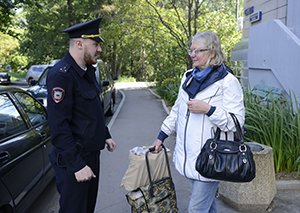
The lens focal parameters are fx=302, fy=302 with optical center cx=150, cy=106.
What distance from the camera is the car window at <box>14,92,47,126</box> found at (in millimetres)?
3917

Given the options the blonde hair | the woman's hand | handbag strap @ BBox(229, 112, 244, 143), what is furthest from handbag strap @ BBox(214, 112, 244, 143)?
the blonde hair

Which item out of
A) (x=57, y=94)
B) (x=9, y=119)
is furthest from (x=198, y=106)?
(x=9, y=119)

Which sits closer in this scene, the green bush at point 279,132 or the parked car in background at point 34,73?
the green bush at point 279,132

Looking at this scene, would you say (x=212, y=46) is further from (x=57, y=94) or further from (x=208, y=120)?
(x=57, y=94)

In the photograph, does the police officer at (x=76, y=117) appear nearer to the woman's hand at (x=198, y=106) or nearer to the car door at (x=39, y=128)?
the woman's hand at (x=198, y=106)

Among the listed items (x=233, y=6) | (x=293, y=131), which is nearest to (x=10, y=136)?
(x=293, y=131)

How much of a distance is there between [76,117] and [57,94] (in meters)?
0.25

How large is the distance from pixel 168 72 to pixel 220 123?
12990mm

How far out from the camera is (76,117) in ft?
7.72

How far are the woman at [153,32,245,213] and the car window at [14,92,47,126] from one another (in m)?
2.25

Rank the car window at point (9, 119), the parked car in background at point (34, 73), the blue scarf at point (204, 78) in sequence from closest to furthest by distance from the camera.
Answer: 1. the blue scarf at point (204, 78)
2. the car window at point (9, 119)
3. the parked car in background at point (34, 73)

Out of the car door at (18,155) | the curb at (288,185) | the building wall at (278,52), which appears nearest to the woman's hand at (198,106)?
the car door at (18,155)

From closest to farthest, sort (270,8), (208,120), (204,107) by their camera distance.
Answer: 1. (204,107)
2. (208,120)
3. (270,8)

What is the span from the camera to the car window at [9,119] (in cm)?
326
